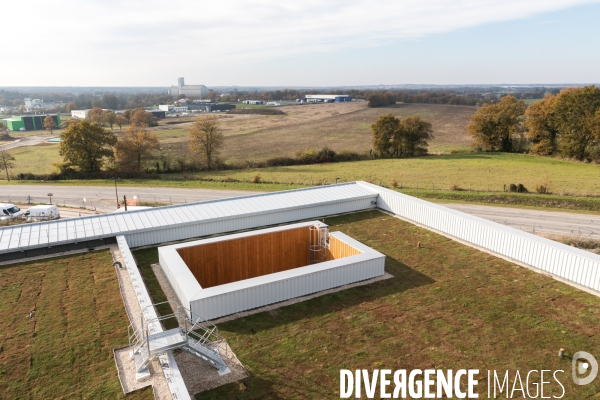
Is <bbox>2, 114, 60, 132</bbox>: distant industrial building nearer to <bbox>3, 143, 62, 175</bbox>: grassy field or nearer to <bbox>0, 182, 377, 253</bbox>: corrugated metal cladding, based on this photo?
<bbox>3, 143, 62, 175</bbox>: grassy field

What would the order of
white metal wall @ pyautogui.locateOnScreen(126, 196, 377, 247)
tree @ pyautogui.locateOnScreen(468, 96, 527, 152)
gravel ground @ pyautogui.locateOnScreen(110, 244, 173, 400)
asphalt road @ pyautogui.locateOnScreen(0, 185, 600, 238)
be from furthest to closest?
tree @ pyautogui.locateOnScreen(468, 96, 527, 152) → asphalt road @ pyautogui.locateOnScreen(0, 185, 600, 238) → white metal wall @ pyautogui.locateOnScreen(126, 196, 377, 247) → gravel ground @ pyautogui.locateOnScreen(110, 244, 173, 400)

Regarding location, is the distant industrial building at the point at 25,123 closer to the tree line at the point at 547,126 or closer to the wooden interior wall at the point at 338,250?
the tree line at the point at 547,126

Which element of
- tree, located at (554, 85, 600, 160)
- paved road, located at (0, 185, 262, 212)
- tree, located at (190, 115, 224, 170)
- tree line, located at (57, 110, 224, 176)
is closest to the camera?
paved road, located at (0, 185, 262, 212)

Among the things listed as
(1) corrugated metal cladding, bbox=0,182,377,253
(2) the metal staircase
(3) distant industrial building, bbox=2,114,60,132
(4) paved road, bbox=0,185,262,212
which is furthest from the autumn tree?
(3) distant industrial building, bbox=2,114,60,132

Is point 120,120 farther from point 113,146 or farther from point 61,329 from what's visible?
point 61,329

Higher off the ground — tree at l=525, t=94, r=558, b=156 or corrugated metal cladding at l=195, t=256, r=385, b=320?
tree at l=525, t=94, r=558, b=156

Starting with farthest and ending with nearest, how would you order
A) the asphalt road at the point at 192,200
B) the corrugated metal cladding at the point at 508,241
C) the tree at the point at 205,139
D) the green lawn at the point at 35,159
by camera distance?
the green lawn at the point at 35,159, the tree at the point at 205,139, the asphalt road at the point at 192,200, the corrugated metal cladding at the point at 508,241

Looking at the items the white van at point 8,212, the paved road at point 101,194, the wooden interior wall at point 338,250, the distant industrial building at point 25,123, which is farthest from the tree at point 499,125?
the distant industrial building at point 25,123
